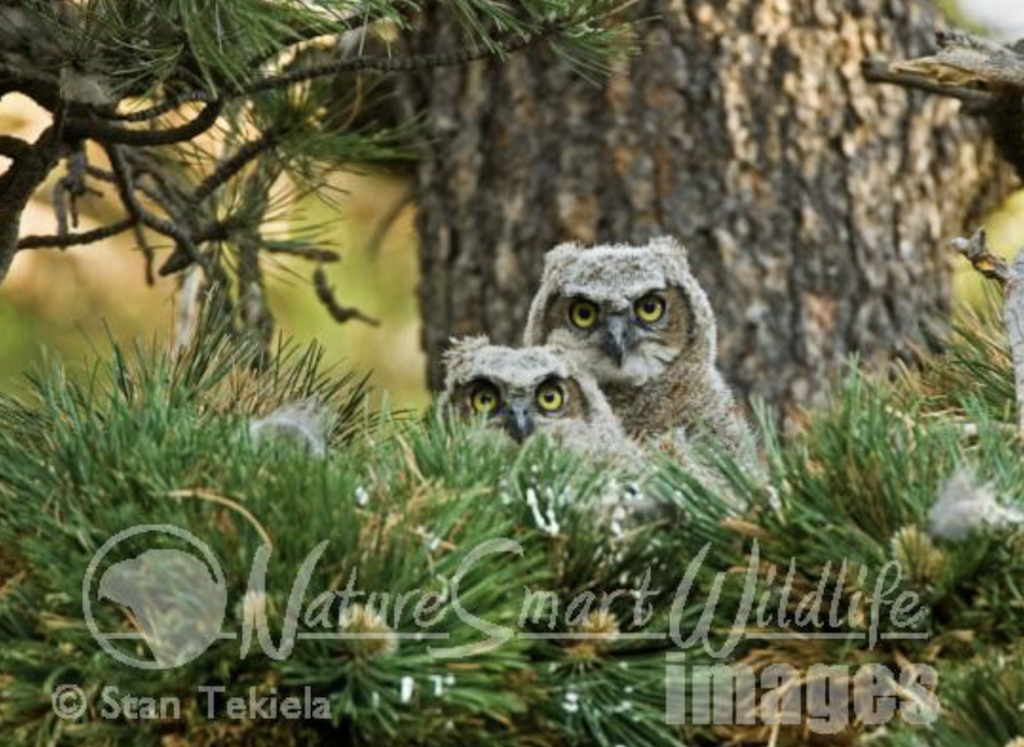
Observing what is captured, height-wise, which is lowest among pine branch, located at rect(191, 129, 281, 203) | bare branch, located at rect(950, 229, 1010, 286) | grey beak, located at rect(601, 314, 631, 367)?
grey beak, located at rect(601, 314, 631, 367)

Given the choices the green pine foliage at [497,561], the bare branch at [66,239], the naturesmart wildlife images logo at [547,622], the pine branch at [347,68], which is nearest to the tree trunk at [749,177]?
the bare branch at [66,239]

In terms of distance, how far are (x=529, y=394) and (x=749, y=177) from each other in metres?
1.55

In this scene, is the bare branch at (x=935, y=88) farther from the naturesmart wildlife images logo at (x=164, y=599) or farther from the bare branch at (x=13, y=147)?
the naturesmart wildlife images logo at (x=164, y=599)

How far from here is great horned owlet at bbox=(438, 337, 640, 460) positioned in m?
2.80

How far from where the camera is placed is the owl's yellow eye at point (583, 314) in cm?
325

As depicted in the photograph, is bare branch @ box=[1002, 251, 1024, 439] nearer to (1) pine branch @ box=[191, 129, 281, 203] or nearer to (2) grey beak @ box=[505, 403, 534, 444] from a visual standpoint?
(2) grey beak @ box=[505, 403, 534, 444]

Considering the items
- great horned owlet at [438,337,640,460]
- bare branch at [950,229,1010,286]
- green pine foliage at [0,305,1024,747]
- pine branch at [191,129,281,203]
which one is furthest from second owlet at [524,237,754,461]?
green pine foliage at [0,305,1024,747]

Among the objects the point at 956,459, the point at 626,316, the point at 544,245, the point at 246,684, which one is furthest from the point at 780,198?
the point at 246,684

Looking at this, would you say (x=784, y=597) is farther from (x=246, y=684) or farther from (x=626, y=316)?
(x=626, y=316)

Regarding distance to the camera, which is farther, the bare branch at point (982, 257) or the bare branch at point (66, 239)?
the bare branch at point (66, 239)

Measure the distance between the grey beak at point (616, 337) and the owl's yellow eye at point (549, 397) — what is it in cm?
36

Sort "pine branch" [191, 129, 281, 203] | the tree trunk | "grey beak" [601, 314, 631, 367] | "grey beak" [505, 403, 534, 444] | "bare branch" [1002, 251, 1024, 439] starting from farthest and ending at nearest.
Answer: the tree trunk, "grey beak" [601, 314, 631, 367], "pine branch" [191, 129, 281, 203], "grey beak" [505, 403, 534, 444], "bare branch" [1002, 251, 1024, 439]

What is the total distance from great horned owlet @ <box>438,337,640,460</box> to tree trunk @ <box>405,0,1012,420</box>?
123cm

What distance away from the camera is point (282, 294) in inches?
229
